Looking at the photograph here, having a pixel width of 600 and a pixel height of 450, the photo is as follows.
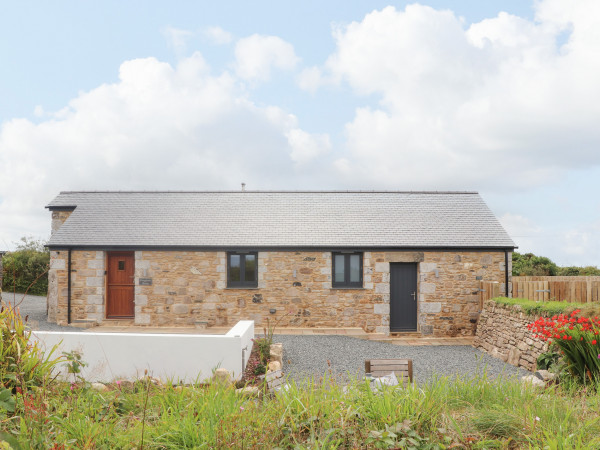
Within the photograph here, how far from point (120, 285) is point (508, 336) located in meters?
12.1

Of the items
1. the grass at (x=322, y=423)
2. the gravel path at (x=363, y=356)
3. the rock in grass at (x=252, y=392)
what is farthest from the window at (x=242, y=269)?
the grass at (x=322, y=423)

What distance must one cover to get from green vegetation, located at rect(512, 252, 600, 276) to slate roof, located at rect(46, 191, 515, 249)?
8.44m

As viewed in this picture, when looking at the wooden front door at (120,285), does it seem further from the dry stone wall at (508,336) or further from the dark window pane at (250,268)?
the dry stone wall at (508,336)

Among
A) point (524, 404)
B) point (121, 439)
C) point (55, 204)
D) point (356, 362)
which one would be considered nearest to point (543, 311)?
point (356, 362)

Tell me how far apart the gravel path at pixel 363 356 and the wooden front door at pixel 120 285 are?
5.80 meters

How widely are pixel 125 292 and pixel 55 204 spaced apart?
5.46m

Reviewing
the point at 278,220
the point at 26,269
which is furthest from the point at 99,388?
the point at 26,269

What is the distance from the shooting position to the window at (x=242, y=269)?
48.9 ft

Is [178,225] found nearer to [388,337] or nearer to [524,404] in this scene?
[388,337]

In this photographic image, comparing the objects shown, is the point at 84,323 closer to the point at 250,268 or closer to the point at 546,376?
the point at 250,268

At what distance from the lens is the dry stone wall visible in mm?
10508

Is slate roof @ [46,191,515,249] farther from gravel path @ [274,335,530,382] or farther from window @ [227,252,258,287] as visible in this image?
gravel path @ [274,335,530,382]

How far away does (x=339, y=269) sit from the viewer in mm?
14914

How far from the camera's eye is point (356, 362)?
33.3 ft
